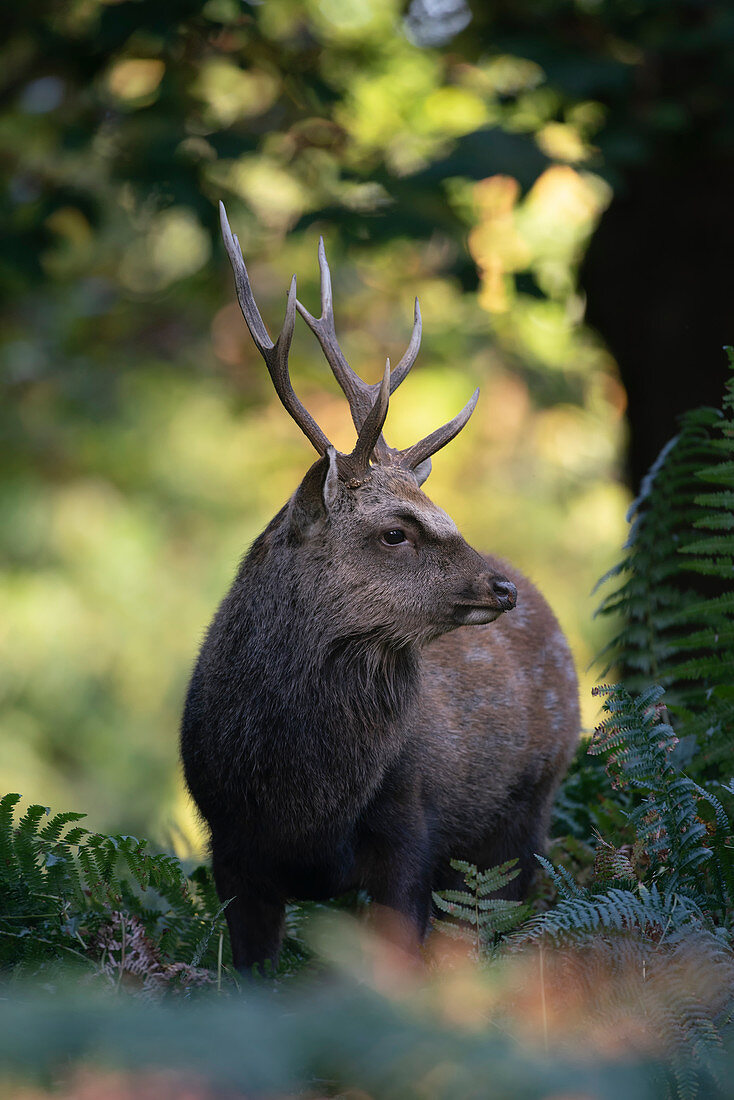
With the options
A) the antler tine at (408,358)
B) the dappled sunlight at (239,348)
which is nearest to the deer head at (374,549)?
the antler tine at (408,358)

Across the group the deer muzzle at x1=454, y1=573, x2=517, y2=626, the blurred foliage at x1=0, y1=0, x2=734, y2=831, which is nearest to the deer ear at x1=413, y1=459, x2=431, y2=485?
the deer muzzle at x1=454, y1=573, x2=517, y2=626

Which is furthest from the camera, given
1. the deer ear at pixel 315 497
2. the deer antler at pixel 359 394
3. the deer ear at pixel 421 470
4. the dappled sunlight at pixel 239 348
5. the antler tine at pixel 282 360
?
the dappled sunlight at pixel 239 348

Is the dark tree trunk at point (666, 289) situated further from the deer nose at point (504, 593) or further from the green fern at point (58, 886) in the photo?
the green fern at point (58, 886)

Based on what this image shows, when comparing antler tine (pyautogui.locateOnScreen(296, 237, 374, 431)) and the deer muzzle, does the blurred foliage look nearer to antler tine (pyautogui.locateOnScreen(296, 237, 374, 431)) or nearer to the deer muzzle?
antler tine (pyautogui.locateOnScreen(296, 237, 374, 431))

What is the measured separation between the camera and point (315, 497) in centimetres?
370

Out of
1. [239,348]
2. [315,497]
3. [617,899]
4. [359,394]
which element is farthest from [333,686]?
[239,348]

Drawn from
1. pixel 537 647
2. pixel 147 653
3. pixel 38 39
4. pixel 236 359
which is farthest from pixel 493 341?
pixel 537 647

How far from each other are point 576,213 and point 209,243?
17.7 ft

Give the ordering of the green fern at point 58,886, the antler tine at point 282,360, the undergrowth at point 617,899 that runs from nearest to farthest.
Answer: the undergrowth at point 617,899
the green fern at point 58,886
the antler tine at point 282,360

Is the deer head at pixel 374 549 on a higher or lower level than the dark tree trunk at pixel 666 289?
lower

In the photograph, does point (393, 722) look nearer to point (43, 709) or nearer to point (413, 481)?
point (413, 481)

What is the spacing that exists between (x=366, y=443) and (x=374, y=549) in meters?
0.34

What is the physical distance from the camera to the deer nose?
144 inches

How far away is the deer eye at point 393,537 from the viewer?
3754 mm
